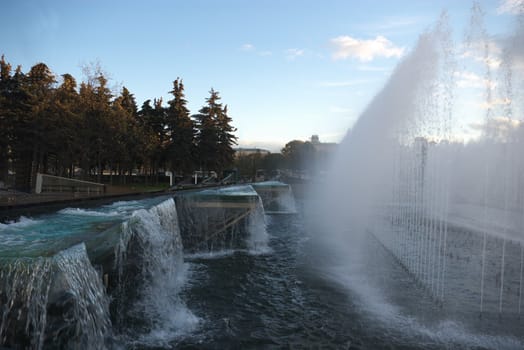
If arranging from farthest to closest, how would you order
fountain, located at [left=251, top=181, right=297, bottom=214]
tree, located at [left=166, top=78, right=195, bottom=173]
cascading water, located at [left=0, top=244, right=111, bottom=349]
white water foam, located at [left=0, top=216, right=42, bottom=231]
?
tree, located at [left=166, top=78, right=195, bottom=173]
fountain, located at [left=251, top=181, right=297, bottom=214]
white water foam, located at [left=0, top=216, right=42, bottom=231]
cascading water, located at [left=0, top=244, right=111, bottom=349]

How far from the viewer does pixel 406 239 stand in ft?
49.8

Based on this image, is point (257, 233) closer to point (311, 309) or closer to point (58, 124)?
point (311, 309)

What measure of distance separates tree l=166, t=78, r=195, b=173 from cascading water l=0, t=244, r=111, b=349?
32171mm

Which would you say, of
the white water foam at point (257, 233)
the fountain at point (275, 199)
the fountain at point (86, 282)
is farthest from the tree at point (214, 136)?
the fountain at point (86, 282)

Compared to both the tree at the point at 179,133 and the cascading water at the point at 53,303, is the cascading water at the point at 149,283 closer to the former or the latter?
the cascading water at the point at 53,303

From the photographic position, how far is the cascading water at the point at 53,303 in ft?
14.6

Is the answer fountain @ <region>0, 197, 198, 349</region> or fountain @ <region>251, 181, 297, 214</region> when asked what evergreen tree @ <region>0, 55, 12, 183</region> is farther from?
fountain @ <region>0, 197, 198, 349</region>

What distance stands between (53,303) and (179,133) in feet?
109

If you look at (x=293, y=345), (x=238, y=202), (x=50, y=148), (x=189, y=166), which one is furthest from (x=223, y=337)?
(x=189, y=166)

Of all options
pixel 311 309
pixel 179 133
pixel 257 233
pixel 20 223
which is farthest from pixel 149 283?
pixel 179 133

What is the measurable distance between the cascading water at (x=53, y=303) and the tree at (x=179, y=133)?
3217 centimetres

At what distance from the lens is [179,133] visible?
3712cm

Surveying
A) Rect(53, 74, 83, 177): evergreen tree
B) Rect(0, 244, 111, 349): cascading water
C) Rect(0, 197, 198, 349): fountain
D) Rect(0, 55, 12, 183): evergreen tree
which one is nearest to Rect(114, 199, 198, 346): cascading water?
Rect(0, 197, 198, 349): fountain

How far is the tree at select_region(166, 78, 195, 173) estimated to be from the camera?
3709cm
